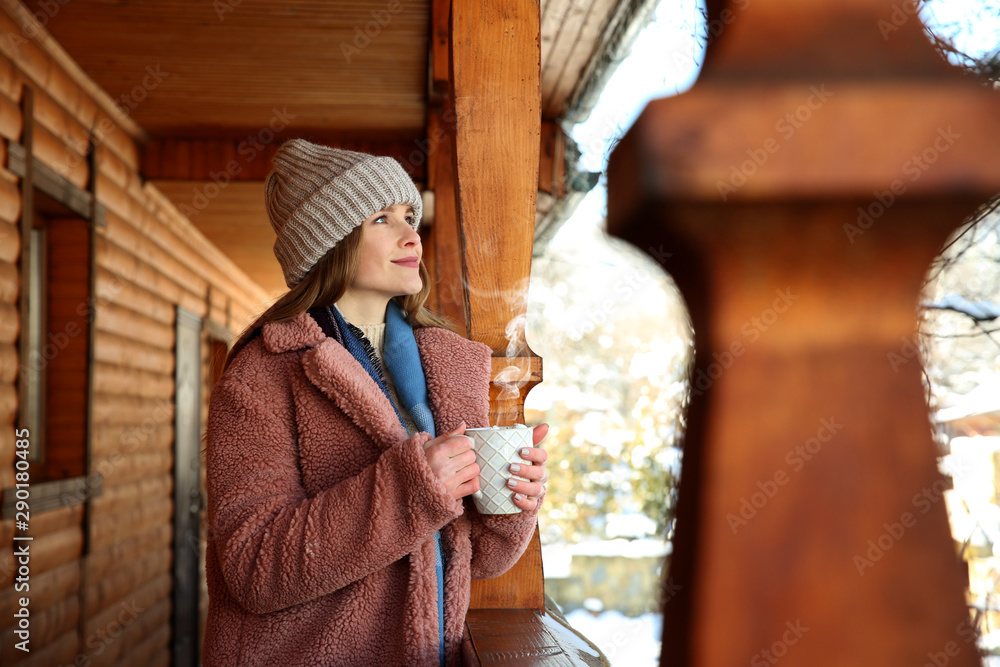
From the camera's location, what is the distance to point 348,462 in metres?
1.45

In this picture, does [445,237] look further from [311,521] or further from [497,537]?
[311,521]

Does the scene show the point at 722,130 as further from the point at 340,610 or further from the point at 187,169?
the point at 187,169

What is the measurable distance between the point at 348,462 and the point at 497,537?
1.02 feet

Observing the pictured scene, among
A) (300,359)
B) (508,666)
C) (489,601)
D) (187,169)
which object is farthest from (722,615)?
(187,169)

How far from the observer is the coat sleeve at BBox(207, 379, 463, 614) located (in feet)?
4.21

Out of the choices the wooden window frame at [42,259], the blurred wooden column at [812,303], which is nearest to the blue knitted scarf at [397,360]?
the blurred wooden column at [812,303]

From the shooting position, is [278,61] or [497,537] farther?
[278,61]

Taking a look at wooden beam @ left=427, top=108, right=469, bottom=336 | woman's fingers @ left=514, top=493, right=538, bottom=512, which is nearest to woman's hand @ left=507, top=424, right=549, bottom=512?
woman's fingers @ left=514, top=493, right=538, bottom=512

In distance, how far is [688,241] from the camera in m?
0.27

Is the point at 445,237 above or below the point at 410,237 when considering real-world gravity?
above

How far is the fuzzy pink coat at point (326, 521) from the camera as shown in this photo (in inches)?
50.9

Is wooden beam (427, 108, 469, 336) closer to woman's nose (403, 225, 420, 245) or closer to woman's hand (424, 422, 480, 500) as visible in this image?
Answer: woman's nose (403, 225, 420, 245)

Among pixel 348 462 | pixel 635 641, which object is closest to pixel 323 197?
pixel 348 462

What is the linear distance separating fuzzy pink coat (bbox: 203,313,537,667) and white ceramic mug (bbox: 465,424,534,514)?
0.07m
